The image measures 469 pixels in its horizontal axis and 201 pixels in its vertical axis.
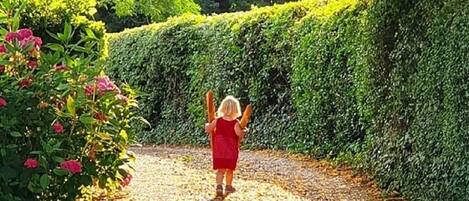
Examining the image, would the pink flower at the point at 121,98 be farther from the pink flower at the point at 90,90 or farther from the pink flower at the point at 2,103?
the pink flower at the point at 2,103

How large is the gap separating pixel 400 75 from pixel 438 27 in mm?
1049

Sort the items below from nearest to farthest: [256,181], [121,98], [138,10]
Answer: [121,98] < [256,181] < [138,10]

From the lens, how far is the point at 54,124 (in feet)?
19.7

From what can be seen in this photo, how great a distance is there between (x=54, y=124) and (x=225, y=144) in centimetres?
212

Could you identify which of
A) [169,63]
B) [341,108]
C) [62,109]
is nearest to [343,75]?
[341,108]

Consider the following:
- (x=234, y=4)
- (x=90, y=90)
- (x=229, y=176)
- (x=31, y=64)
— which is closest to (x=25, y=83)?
(x=31, y=64)

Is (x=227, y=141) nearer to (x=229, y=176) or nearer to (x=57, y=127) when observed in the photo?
(x=229, y=176)

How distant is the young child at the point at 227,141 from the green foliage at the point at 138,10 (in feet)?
72.9

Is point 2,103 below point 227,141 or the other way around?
the other way around

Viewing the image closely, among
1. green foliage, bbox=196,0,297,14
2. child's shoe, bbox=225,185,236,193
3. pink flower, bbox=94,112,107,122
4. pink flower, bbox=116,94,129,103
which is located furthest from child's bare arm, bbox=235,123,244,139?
green foliage, bbox=196,0,297,14

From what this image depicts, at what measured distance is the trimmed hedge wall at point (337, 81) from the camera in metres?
7.21

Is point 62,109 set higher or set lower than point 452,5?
lower

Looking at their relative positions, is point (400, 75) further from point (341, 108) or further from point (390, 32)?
point (341, 108)

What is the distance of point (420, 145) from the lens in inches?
305
